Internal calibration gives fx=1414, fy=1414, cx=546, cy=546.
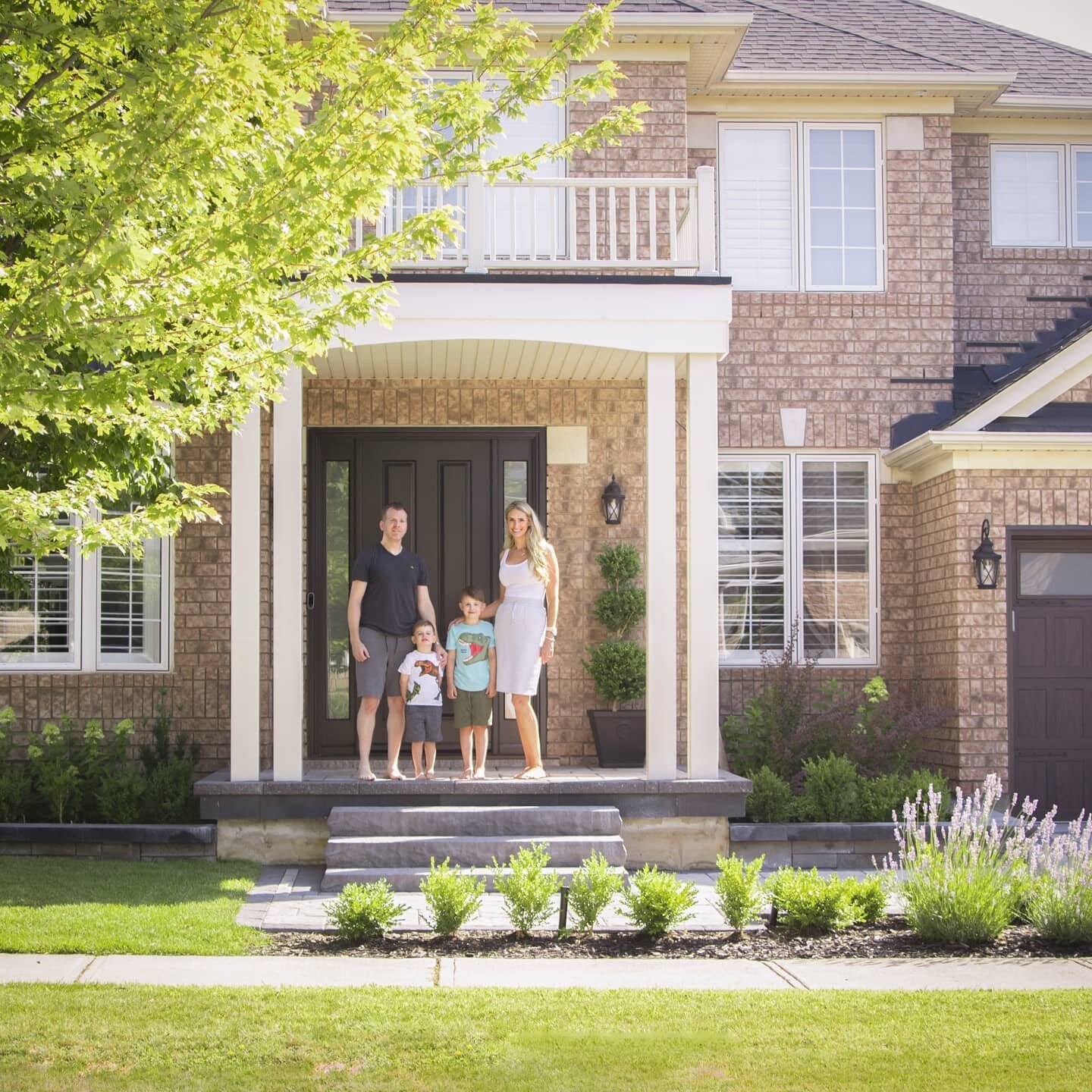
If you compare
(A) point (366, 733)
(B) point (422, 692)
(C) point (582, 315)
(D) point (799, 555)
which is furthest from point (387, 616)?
(D) point (799, 555)

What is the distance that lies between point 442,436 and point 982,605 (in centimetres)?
446

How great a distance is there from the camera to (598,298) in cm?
976

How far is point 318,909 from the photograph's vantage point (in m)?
7.82

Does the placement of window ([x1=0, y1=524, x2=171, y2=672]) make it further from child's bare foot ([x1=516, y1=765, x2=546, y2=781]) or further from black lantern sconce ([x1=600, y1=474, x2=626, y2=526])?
black lantern sconce ([x1=600, y1=474, x2=626, y2=526])

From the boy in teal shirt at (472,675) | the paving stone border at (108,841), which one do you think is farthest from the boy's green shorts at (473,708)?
the paving stone border at (108,841)

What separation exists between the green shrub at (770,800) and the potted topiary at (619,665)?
1363mm

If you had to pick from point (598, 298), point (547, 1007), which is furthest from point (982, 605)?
point (547, 1007)

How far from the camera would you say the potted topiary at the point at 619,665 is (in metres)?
11.0

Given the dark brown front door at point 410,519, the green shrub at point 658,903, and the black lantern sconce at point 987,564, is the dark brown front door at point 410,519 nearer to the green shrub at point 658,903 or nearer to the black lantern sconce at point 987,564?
the black lantern sconce at point 987,564

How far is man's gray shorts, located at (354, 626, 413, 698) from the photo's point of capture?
9547 millimetres

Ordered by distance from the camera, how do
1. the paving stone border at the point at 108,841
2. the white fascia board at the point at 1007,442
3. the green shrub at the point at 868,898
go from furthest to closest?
the white fascia board at the point at 1007,442 → the paving stone border at the point at 108,841 → the green shrub at the point at 868,898

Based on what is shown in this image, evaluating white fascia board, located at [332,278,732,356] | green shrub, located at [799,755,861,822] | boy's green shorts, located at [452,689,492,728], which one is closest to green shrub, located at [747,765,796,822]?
green shrub, located at [799,755,861,822]

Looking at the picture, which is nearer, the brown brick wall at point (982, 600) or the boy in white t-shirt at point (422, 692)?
the boy in white t-shirt at point (422, 692)

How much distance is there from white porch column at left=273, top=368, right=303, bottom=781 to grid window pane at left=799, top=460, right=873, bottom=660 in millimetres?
4569
